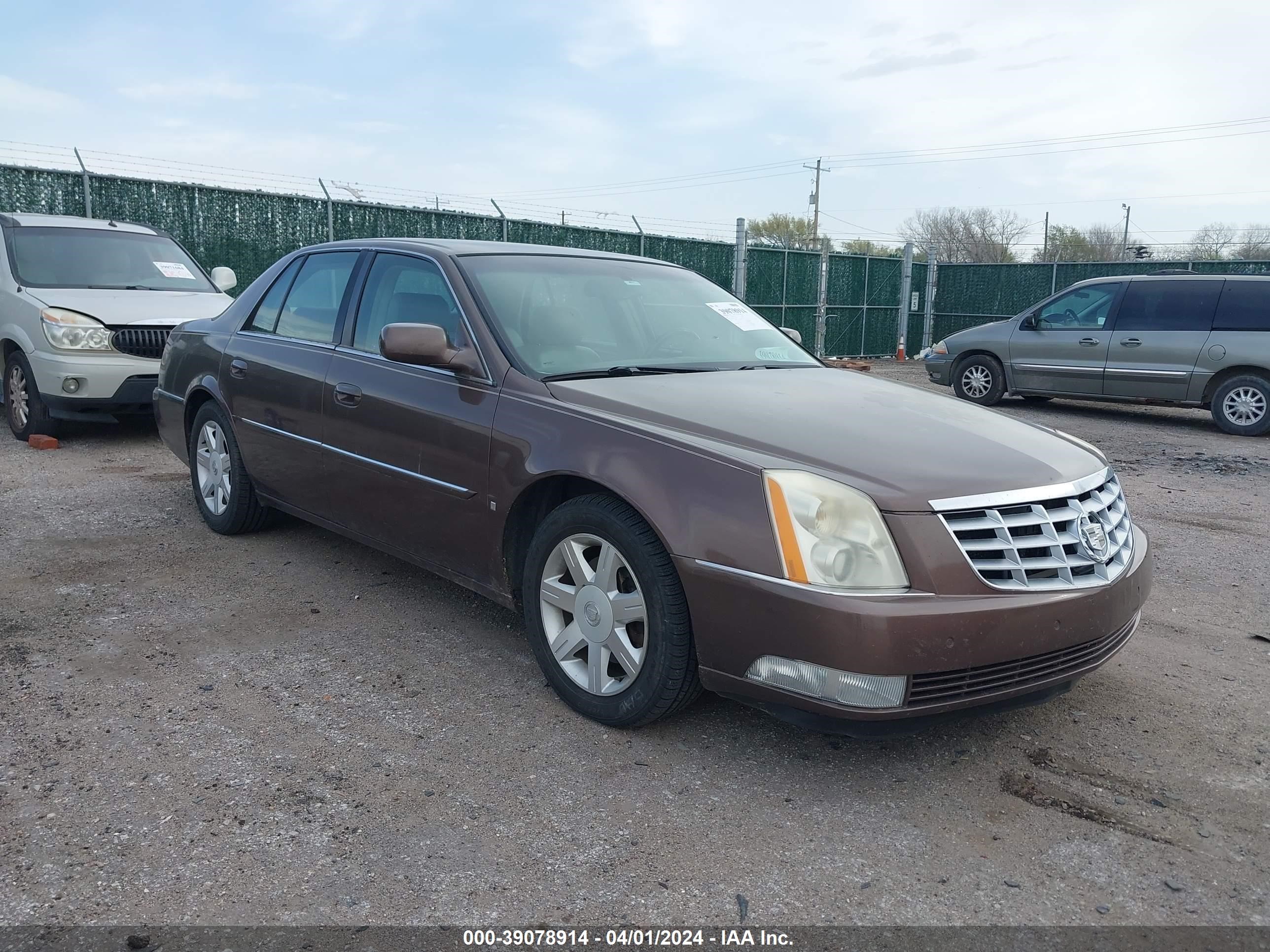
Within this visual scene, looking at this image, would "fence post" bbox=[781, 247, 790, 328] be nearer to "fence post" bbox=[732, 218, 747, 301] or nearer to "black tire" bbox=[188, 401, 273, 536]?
"fence post" bbox=[732, 218, 747, 301]

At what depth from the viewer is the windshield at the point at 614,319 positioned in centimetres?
388

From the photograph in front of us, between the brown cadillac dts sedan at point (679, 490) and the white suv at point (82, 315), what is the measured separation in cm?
360

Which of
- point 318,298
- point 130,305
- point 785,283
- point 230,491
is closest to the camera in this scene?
point 318,298

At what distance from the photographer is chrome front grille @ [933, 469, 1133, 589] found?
2.79 m

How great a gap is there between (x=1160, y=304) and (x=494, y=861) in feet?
36.7

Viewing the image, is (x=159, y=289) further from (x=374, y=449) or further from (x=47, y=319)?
(x=374, y=449)

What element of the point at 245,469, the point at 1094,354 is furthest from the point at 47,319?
the point at 1094,354

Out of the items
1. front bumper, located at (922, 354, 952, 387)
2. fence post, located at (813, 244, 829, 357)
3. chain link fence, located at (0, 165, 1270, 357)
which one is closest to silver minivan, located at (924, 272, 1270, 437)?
front bumper, located at (922, 354, 952, 387)

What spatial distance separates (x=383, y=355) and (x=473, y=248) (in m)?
0.76

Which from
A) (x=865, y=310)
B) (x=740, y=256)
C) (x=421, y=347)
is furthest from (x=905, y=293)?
Answer: (x=421, y=347)

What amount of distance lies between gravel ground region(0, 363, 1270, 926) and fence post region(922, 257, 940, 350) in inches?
692

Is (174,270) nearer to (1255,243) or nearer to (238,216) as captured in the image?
(238,216)

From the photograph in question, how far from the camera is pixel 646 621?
10.1 feet

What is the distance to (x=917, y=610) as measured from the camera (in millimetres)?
2668
